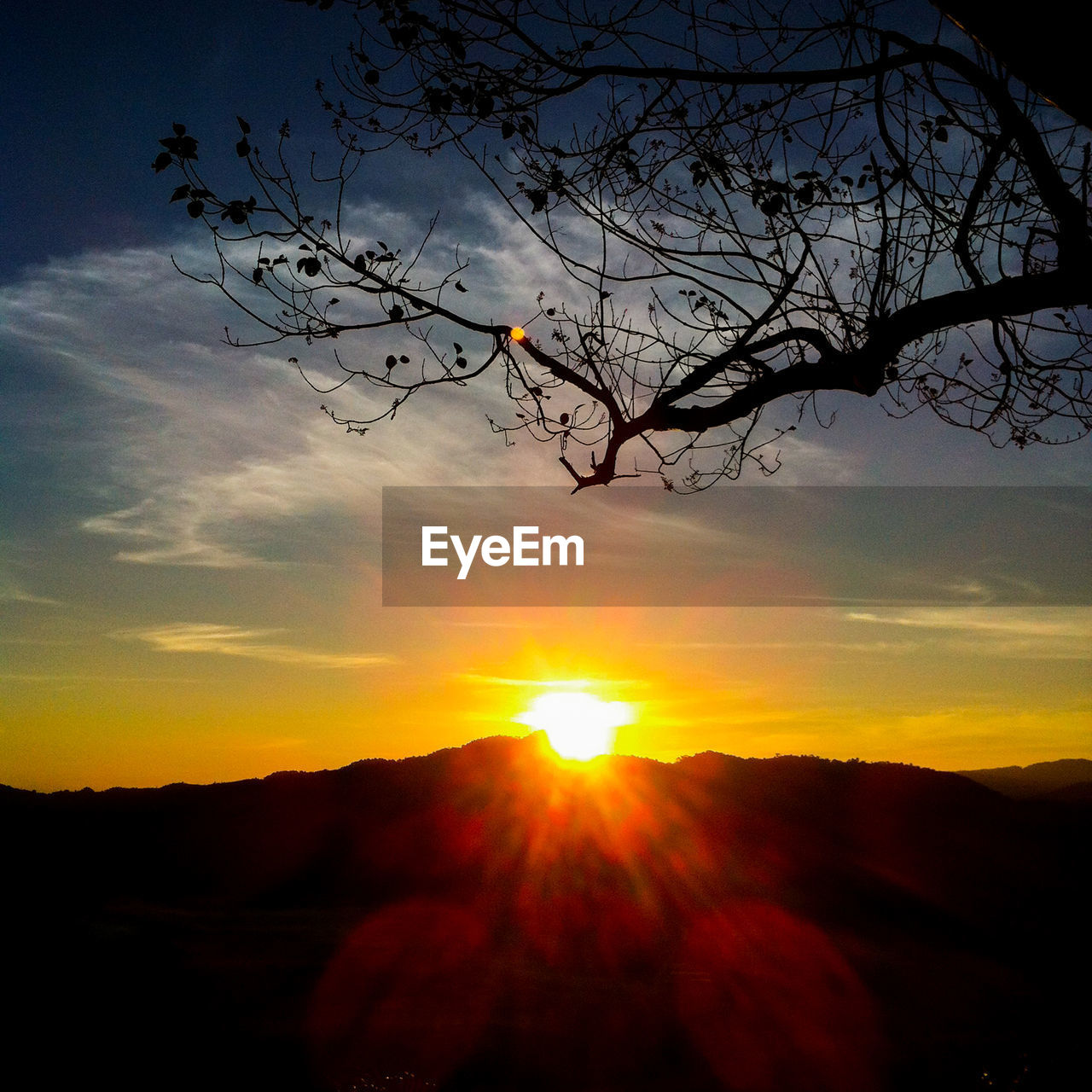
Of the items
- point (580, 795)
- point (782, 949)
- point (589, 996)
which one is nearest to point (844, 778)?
point (580, 795)

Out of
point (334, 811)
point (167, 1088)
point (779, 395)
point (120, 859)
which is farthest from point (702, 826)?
point (779, 395)

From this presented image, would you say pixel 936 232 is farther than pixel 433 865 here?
No

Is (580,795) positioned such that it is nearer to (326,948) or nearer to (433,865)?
(433,865)

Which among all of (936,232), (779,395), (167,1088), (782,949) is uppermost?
(936,232)

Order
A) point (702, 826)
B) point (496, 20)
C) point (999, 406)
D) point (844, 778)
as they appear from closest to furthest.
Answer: point (496, 20), point (999, 406), point (702, 826), point (844, 778)

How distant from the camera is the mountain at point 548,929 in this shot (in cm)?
812

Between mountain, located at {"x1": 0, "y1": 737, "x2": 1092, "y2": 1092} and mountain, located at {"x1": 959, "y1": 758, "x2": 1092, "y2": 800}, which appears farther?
mountain, located at {"x1": 959, "y1": 758, "x2": 1092, "y2": 800}

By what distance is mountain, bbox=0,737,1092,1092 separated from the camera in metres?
8.12

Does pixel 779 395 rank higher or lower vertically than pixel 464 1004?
higher

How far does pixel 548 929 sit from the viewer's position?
1630 centimetres

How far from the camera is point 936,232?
521 centimetres

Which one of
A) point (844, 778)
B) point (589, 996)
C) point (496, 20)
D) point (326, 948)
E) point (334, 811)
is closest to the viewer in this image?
point (496, 20)

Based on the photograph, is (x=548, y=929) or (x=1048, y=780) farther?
(x=1048, y=780)

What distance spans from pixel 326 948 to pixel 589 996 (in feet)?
13.1
